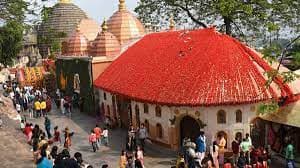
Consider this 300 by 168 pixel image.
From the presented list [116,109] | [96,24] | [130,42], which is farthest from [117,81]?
[96,24]

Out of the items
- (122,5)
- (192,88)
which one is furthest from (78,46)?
(192,88)

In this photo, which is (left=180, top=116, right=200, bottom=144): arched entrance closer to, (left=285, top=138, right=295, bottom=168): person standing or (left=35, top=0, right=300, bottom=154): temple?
(left=35, top=0, right=300, bottom=154): temple

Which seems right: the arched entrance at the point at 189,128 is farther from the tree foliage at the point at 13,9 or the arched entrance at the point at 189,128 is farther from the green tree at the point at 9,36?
the tree foliage at the point at 13,9

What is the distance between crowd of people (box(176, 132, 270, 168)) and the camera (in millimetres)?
16328

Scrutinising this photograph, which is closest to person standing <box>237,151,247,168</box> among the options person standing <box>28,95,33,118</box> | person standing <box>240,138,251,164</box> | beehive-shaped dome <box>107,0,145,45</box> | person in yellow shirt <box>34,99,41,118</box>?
person standing <box>240,138,251,164</box>

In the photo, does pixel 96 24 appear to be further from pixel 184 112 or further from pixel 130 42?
pixel 184 112

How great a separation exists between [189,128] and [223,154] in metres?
2.72

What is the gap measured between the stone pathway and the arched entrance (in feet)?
3.32

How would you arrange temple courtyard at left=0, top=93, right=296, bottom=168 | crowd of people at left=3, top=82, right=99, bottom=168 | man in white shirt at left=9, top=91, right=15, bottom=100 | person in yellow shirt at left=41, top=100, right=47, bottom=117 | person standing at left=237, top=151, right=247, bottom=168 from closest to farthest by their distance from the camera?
1. person standing at left=237, top=151, right=247, bottom=168
2. temple courtyard at left=0, top=93, right=296, bottom=168
3. crowd of people at left=3, top=82, right=99, bottom=168
4. person in yellow shirt at left=41, top=100, right=47, bottom=117
5. man in white shirt at left=9, top=91, right=15, bottom=100

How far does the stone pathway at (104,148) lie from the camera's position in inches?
778

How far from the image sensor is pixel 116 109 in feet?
87.8

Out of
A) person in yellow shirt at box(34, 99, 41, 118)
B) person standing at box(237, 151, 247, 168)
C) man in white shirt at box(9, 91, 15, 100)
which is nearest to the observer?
person standing at box(237, 151, 247, 168)

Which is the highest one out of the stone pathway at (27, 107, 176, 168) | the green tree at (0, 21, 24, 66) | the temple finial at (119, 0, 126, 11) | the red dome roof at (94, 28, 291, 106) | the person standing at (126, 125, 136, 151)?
the temple finial at (119, 0, 126, 11)

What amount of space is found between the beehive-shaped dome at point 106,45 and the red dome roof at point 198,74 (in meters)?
5.48
